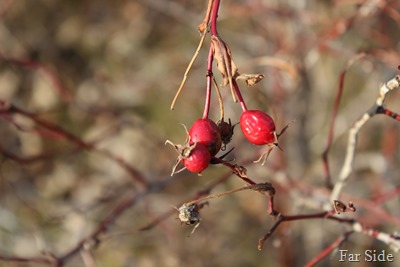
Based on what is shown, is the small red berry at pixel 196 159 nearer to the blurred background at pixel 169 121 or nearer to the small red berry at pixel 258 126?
the small red berry at pixel 258 126

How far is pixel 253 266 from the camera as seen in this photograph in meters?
2.67

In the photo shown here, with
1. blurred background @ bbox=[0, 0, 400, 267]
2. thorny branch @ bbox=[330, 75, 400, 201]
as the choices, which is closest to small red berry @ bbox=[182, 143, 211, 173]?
thorny branch @ bbox=[330, 75, 400, 201]

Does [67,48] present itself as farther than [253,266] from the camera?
Yes

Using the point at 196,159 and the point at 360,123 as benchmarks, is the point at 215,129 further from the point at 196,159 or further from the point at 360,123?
the point at 360,123

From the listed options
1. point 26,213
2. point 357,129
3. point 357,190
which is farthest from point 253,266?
point 357,129

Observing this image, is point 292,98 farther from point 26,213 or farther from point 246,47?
point 26,213

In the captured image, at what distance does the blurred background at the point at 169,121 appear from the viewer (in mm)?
2051

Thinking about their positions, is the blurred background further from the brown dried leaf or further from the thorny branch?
the brown dried leaf

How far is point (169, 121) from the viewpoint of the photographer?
310cm

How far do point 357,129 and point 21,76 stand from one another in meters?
2.62

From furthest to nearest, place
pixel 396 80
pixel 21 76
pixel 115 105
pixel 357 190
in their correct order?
pixel 21 76 < pixel 115 105 < pixel 357 190 < pixel 396 80

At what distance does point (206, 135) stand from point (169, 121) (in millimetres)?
2391

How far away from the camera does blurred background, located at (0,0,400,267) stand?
6.73 ft

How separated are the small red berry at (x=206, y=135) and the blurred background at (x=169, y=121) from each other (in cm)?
82
